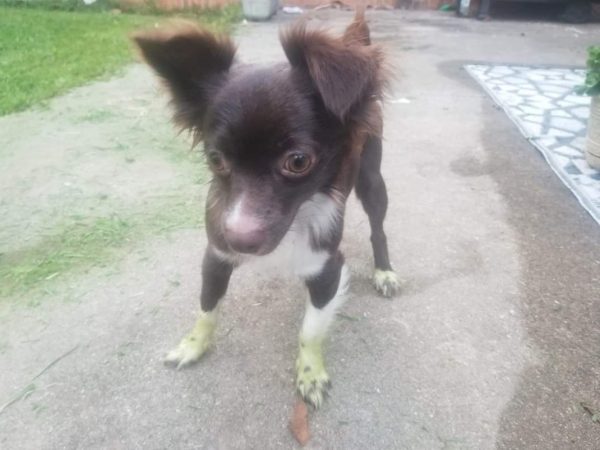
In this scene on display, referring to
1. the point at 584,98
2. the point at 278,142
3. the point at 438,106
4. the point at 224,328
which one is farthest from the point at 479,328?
the point at 584,98

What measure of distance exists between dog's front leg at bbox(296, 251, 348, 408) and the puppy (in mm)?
144

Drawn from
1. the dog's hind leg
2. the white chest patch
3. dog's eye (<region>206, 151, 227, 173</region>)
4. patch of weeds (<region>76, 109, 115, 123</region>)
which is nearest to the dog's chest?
the white chest patch

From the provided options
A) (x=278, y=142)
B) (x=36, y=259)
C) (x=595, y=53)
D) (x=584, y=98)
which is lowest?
(x=584, y=98)

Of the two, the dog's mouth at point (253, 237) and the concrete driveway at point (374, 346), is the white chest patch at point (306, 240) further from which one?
the concrete driveway at point (374, 346)

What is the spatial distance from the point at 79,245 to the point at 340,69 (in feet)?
8.24

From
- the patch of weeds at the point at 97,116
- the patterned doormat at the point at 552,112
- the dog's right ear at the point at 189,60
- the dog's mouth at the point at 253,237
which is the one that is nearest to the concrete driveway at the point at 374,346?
the patterned doormat at the point at 552,112

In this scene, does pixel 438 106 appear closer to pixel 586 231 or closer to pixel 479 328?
pixel 586 231

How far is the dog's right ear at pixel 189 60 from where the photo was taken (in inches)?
75.2

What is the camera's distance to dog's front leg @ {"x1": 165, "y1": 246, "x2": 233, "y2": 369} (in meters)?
2.49

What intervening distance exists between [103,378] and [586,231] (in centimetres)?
341

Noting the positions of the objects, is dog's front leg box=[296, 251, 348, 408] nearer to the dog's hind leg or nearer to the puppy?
the puppy

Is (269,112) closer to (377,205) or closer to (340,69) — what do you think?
(340,69)

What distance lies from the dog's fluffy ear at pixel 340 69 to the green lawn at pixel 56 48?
5140 mm

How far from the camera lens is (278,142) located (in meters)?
1.77
